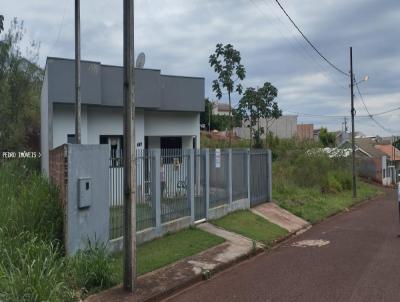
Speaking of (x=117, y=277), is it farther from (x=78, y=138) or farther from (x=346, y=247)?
(x=78, y=138)

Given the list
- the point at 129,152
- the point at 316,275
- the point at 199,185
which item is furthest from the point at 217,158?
the point at 129,152

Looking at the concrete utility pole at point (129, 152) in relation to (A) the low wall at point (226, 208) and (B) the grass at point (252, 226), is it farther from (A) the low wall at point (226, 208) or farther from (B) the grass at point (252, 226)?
(A) the low wall at point (226, 208)

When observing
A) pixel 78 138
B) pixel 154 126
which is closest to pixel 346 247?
pixel 78 138

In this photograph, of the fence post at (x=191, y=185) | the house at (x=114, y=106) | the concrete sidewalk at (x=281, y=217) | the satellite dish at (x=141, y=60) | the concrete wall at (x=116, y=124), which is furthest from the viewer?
the satellite dish at (x=141, y=60)

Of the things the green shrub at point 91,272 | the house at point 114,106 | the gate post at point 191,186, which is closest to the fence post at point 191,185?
the gate post at point 191,186

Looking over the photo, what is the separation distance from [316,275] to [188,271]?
2226 millimetres

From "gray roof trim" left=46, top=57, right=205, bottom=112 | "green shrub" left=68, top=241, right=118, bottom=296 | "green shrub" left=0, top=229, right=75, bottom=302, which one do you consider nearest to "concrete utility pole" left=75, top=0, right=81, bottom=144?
"gray roof trim" left=46, top=57, right=205, bottom=112

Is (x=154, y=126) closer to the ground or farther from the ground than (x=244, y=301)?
farther from the ground

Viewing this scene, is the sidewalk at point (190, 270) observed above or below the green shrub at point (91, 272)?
below

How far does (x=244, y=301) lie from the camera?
7.46 metres

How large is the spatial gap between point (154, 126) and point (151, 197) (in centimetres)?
1155

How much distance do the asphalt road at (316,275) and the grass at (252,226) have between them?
49 cm

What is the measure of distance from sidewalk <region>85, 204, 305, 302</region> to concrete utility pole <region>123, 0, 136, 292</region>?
11.5 inches

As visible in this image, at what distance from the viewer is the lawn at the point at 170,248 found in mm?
9078
